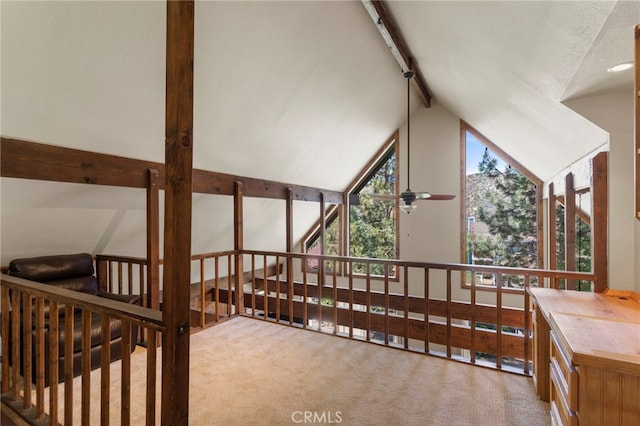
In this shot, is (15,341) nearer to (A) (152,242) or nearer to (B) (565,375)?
(A) (152,242)

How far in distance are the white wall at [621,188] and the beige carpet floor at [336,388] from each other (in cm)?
116

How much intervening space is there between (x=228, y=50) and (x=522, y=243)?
19.6ft

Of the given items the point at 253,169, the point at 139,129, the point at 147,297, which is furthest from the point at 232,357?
the point at 253,169

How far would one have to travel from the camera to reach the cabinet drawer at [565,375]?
134 centimetres

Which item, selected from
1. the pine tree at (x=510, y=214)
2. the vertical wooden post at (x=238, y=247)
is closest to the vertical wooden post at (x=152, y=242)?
the vertical wooden post at (x=238, y=247)

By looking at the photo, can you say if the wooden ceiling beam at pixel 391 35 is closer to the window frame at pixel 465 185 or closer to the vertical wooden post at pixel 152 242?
the window frame at pixel 465 185

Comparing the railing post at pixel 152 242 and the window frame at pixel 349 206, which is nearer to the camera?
the railing post at pixel 152 242

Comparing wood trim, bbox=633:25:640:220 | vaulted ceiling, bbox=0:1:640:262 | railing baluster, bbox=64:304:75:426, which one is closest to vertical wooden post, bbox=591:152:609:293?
vaulted ceiling, bbox=0:1:640:262

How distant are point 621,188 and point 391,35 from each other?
2.73 metres

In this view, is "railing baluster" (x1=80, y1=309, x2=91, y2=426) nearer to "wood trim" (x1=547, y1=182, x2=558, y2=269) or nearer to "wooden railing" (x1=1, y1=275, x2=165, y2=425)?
"wooden railing" (x1=1, y1=275, x2=165, y2=425)

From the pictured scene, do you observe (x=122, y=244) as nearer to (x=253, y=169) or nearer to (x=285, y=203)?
(x=253, y=169)

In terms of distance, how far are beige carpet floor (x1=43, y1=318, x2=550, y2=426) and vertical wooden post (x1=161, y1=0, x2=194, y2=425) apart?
0.89 metres

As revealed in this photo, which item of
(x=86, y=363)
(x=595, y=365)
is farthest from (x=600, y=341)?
(x=86, y=363)

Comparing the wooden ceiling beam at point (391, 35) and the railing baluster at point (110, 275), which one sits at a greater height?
the wooden ceiling beam at point (391, 35)
